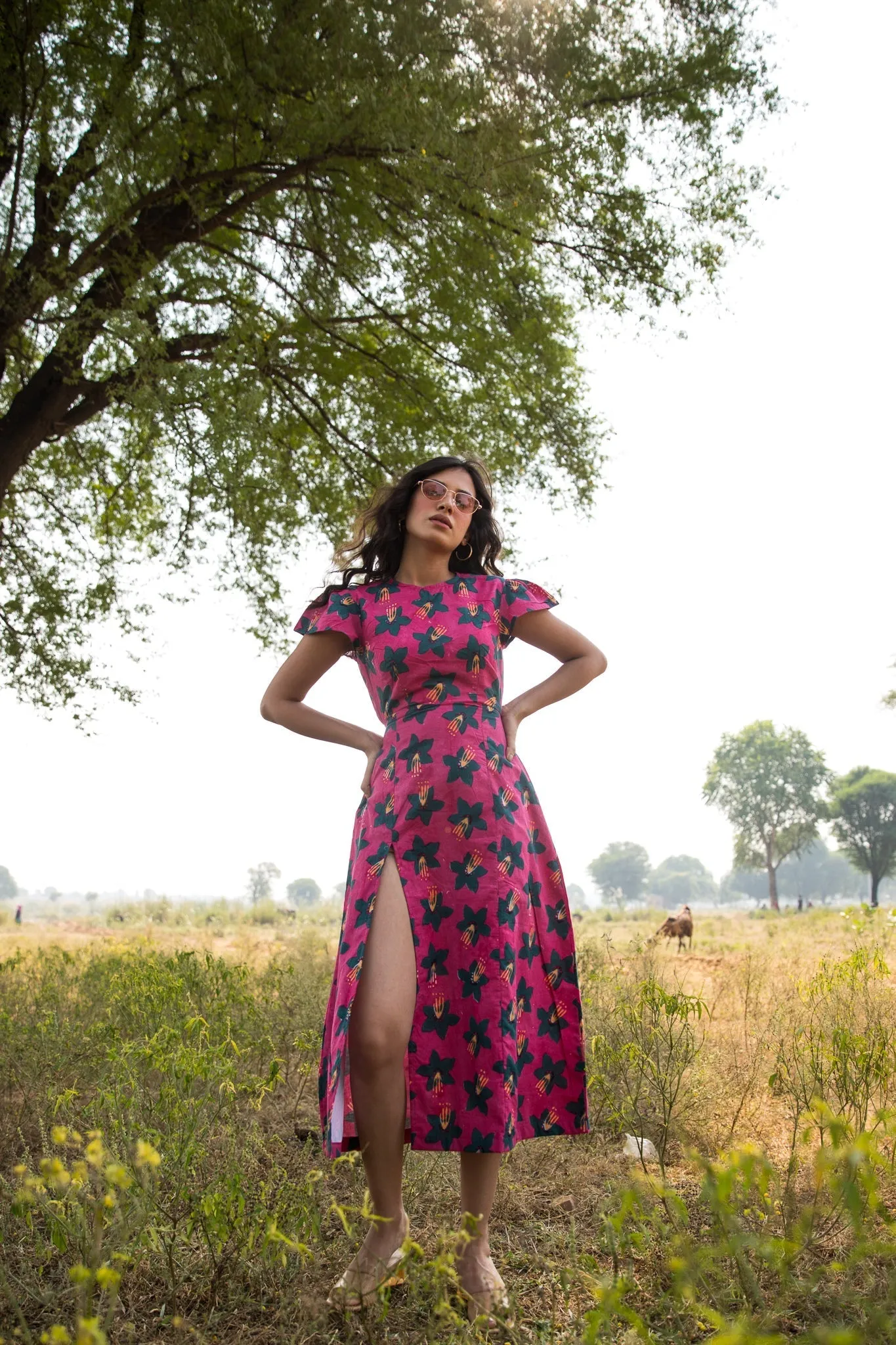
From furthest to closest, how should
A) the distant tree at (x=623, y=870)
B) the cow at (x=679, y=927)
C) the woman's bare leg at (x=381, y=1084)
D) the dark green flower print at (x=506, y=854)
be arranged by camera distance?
the distant tree at (x=623, y=870) → the cow at (x=679, y=927) → the dark green flower print at (x=506, y=854) → the woman's bare leg at (x=381, y=1084)

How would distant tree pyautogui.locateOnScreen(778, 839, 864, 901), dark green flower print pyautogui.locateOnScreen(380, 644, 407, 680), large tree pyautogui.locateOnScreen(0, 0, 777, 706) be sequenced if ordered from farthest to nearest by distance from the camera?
distant tree pyautogui.locateOnScreen(778, 839, 864, 901), large tree pyautogui.locateOnScreen(0, 0, 777, 706), dark green flower print pyautogui.locateOnScreen(380, 644, 407, 680)

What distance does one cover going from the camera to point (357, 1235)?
8.39ft

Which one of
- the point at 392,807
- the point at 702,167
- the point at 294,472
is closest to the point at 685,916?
the point at 294,472

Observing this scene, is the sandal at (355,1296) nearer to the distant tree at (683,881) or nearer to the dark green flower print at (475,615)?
the dark green flower print at (475,615)

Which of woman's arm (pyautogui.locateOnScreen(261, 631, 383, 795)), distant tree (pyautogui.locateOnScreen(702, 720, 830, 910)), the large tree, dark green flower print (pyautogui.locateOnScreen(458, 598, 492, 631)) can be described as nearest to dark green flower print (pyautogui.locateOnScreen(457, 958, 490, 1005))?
woman's arm (pyautogui.locateOnScreen(261, 631, 383, 795))

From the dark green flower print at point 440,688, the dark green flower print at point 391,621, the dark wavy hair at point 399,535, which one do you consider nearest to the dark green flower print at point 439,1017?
the dark green flower print at point 440,688

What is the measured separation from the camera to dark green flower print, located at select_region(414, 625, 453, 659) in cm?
265

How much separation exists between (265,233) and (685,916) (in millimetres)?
11553

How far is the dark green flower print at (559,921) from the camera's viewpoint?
2619mm

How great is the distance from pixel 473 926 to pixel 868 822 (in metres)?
56.1

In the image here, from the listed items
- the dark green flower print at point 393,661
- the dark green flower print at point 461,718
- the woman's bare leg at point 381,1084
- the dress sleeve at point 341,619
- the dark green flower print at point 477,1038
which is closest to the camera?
the woman's bare leg at point 381,1084


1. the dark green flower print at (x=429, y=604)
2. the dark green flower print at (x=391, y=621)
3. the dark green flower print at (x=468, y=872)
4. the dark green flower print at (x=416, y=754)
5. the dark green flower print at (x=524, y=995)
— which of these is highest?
the dark green flower print at (x=429, y=604)

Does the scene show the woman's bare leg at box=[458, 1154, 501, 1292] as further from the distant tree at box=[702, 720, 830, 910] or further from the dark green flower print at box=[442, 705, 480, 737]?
the distant tree at box=[702, 720, 830, 910]

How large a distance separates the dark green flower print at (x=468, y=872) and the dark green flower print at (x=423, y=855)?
0.05m
